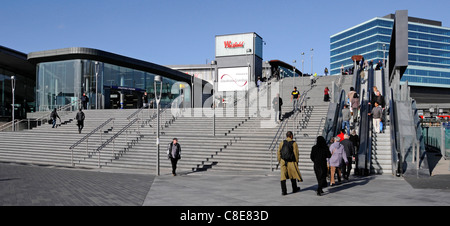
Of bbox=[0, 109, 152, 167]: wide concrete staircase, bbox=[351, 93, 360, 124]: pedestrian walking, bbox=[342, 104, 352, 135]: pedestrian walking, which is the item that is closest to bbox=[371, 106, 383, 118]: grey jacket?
bbox=[342, 104, 352, 135]: pedestrian walking

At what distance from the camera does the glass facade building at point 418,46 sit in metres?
117

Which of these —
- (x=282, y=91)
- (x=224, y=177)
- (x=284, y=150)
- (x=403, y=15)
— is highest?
(x=403, y=15)

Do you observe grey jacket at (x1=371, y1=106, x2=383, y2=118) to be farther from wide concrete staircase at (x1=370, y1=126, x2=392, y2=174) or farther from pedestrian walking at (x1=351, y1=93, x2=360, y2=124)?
pedestrian walking at (x1=351, y1=93, x2=360, y2=124)

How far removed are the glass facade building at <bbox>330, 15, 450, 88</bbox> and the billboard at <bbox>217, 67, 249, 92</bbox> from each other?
278 ft

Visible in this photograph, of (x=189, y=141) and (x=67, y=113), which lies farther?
(x=67, y=113)

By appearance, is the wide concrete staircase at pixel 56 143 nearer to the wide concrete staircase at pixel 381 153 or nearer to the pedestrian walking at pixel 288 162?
the pedestrian walking at pixel 288 162

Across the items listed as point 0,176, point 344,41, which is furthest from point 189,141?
point 344,41

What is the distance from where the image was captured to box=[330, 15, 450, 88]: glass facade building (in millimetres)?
117062

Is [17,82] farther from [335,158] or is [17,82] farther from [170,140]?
[335,158]

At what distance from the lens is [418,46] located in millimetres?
121688

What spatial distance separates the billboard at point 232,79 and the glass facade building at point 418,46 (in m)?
84.6

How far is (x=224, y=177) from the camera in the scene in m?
14.0

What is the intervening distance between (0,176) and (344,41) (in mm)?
138428
